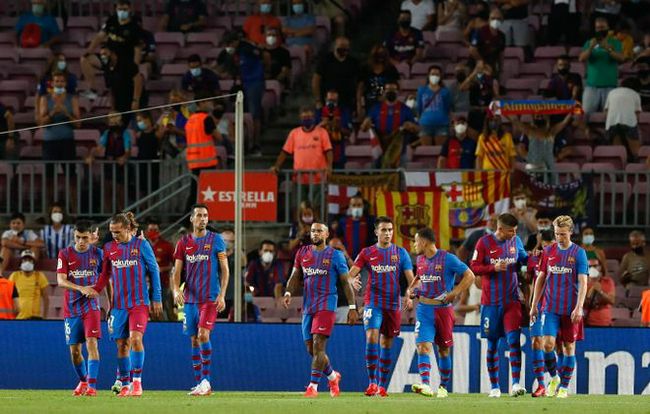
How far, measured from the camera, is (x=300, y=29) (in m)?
30.7

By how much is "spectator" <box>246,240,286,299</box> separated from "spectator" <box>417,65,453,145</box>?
378 centimetres

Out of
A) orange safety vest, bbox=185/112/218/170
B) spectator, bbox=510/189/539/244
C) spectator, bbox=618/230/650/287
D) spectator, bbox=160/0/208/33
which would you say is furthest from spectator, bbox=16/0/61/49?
spectator, bbox=618/230/650/287

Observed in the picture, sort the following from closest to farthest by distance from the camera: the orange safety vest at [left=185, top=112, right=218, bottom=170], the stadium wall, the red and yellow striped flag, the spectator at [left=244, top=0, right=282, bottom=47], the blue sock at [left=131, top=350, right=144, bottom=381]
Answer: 1. the blue sock at [left=131, top=350, right=144, bottom=381]
2. the stadium wall
3. the red and yellow striped flag
4. the orange safety vest at [left=185, top=112, right=218, bottom=170]
5. the spectator at [left=244, top=0, right=282, bottom=47]

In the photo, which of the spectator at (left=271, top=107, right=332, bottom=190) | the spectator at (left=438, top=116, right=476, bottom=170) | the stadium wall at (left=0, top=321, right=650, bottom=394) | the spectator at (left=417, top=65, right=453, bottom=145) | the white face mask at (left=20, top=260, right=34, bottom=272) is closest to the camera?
the stadium wall at (left=0, top=321, right=650, bottom=394)

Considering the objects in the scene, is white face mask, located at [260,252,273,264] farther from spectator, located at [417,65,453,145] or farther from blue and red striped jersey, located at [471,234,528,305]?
blue and red striped jersey, located at [471,234,528,305]

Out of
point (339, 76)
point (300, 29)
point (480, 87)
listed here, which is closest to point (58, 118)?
point (339, 76)

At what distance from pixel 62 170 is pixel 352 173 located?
4.74 m

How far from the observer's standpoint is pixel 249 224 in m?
26.5

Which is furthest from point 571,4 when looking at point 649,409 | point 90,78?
point 649,409

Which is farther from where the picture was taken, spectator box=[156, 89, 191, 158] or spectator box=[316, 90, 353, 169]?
spectator box=[156, 89, 191, 158]

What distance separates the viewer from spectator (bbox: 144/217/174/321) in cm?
2512

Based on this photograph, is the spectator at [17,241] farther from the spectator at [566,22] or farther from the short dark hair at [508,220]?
the spectator at [566,22]

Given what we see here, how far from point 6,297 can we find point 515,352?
7965 mm

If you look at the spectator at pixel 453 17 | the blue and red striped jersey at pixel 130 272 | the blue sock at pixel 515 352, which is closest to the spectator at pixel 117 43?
the spectator at pixel 453 17
